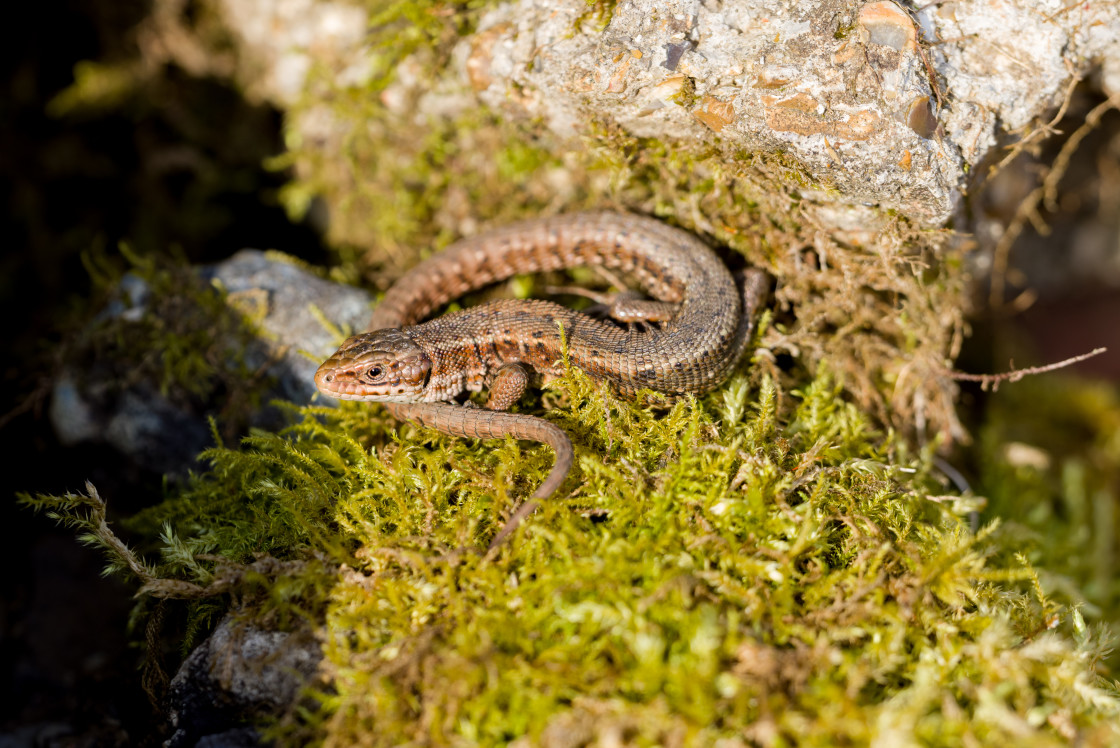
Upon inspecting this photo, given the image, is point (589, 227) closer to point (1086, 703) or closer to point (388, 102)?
point (388, 102)

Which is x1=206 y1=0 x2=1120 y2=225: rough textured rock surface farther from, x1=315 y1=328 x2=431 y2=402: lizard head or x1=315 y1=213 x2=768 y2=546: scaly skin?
x1=315 y1=328 x2=431 y2=402: lizard head

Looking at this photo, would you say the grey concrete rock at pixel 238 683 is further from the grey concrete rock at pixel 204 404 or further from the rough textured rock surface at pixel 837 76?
the rough textured rock surface at pixel 837 76

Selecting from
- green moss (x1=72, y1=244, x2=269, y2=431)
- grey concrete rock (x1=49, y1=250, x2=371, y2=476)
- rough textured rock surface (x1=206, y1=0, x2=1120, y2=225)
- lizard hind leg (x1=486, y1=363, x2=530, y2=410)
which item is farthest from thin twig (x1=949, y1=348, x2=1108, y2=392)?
green moss (x1=72, y1=244, x2=269, y2=431)

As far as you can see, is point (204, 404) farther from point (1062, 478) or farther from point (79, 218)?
point (1062, 478)

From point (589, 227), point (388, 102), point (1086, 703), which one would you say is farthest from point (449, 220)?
point (1086, 703)

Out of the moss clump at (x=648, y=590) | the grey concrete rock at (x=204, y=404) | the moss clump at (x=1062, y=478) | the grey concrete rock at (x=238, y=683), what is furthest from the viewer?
the moss clump at (x=1062, y=478)

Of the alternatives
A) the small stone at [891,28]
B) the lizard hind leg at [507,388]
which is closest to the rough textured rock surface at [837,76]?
the small stone at [891,28]

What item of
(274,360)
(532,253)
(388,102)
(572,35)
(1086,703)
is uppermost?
(572,35)
